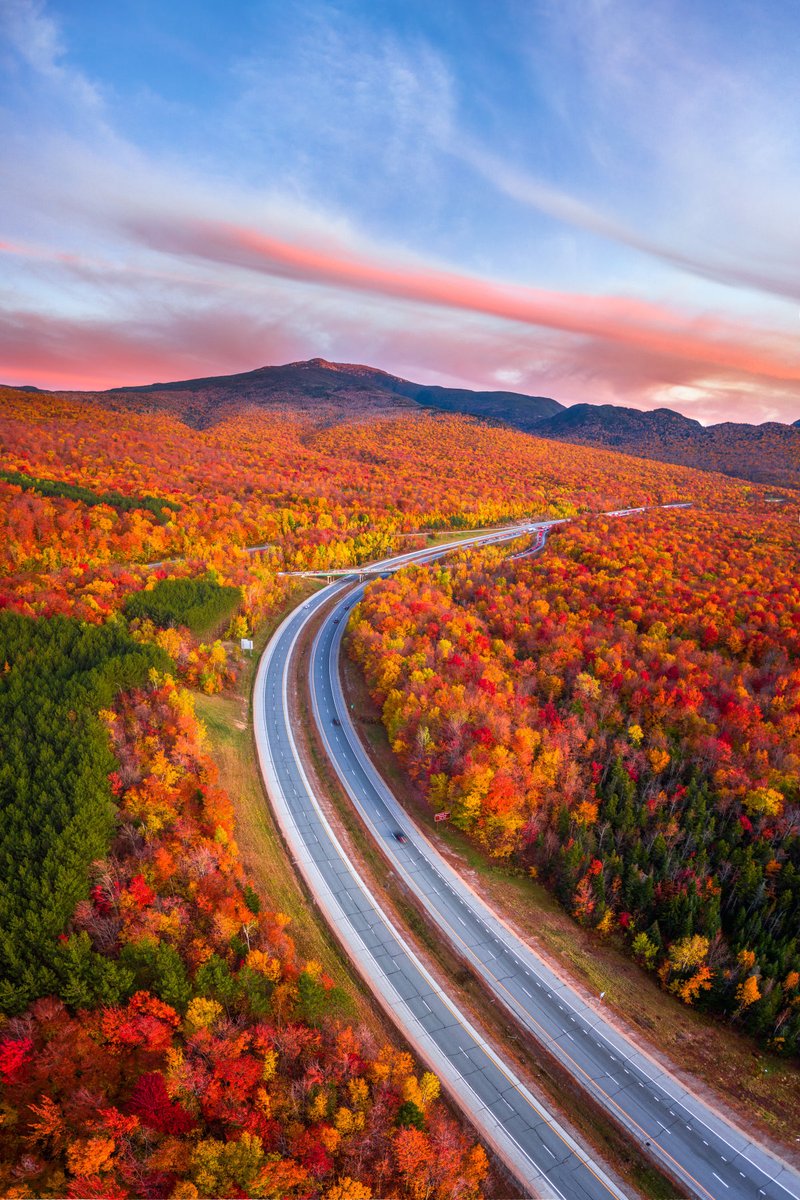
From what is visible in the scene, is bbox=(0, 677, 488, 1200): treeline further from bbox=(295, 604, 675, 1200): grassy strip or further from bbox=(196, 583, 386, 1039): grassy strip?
bbox=(295, 604, 675, 1200): grassy strip

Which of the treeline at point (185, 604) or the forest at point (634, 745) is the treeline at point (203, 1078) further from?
the treeline at point (185, 604)

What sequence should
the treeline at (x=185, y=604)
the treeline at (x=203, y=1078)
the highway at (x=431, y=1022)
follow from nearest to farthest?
1. the treeline at (x=203, y=1078)
2. the highway at (x=431, y=1022)
3. the treeline at (x=185, y=604)

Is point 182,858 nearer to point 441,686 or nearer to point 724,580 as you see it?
point 441,686

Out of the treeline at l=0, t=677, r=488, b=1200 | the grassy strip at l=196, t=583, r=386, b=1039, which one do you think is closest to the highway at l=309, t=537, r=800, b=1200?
the grassy strip at l=196, t=583, r=386, b=1039

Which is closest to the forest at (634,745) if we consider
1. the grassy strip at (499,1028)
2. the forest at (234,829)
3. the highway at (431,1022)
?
the forest at (234,829)

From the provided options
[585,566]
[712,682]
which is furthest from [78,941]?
[585,566]

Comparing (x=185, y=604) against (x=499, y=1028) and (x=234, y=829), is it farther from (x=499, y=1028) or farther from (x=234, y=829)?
(x=499, y=1028)
